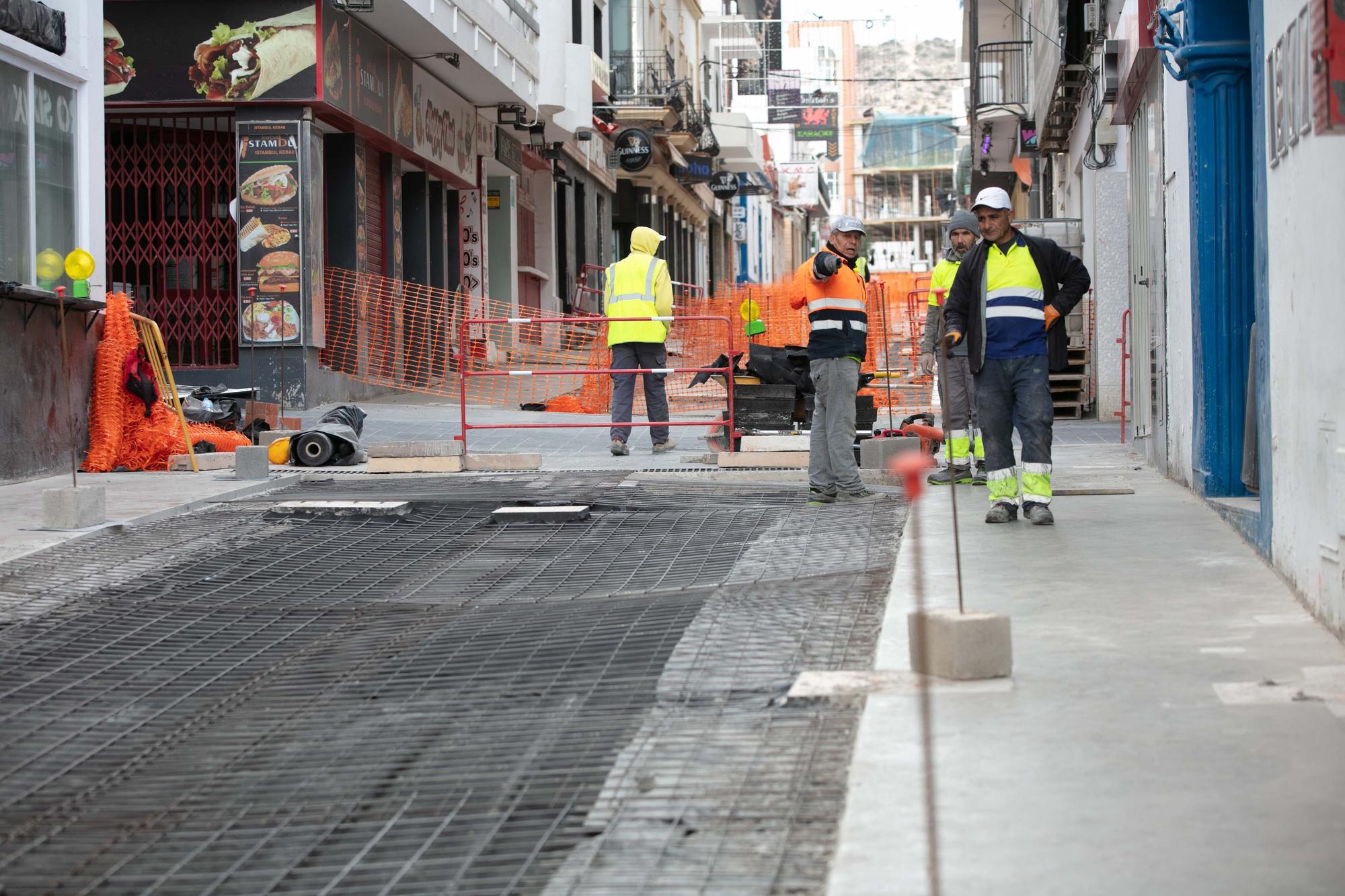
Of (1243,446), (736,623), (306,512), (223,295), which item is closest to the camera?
(736,623)

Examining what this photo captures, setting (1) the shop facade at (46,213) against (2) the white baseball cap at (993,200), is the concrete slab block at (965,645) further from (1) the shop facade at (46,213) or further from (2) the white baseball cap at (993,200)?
(1) the shop facade at (46,213)

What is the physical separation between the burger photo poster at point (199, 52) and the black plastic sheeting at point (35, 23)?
5935 mm

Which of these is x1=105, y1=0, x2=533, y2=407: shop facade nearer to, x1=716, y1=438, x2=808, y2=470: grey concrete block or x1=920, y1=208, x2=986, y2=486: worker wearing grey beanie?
x1=716, y1=438, x2=808, y2=470: grey concrete block

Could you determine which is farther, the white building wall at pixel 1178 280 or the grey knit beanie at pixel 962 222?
the grey knit beanie at pixel 962 222

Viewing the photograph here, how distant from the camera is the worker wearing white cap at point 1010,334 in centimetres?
819

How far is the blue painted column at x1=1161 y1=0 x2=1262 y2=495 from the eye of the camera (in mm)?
8594

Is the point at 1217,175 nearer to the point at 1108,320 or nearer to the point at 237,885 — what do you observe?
the point at 237,885

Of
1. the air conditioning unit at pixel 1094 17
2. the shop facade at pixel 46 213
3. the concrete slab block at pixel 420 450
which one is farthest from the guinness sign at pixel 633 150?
the concrete slab block at pixel 420 450

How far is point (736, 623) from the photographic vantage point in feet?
18.5

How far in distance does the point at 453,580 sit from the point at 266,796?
128 inches

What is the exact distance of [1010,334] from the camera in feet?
26.9

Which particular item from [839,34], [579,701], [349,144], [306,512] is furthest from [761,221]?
[579,701]

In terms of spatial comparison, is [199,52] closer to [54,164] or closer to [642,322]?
[54,164]

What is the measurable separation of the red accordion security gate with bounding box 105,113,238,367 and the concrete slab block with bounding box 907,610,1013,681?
16.0 metres
